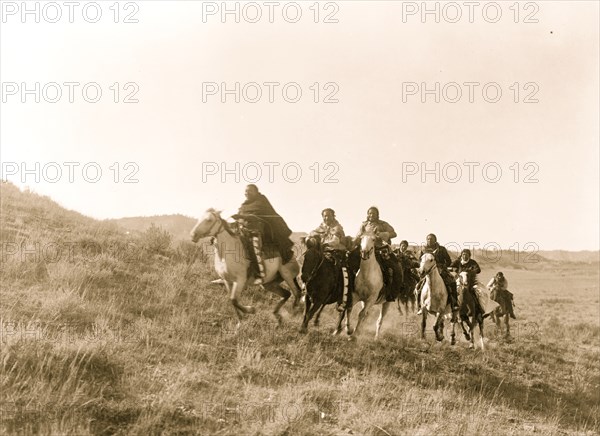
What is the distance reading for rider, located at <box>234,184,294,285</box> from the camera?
10312mm

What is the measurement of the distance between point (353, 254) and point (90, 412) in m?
7.26

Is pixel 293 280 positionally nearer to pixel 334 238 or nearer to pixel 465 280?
pixel 334 238

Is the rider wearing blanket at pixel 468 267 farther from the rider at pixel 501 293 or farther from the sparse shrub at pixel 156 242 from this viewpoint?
the sparse shrub at pixel 156 242

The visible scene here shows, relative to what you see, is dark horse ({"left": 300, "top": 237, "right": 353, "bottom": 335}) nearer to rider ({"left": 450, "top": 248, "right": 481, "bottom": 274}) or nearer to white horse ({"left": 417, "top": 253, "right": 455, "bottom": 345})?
white horse ({"left": 417, "top": 253, "right": 455, "bottom": 345})

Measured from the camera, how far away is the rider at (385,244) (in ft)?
42.2

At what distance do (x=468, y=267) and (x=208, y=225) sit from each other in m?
9.51

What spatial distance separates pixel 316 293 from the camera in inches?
441

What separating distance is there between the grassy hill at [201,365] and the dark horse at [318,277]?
2.54 feet

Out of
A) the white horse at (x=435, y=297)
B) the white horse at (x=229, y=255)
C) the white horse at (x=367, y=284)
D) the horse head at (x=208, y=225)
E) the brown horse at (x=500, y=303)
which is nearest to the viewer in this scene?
the horse head at (x=208, y=225)

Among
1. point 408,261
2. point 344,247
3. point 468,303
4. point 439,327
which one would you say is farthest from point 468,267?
point 344,247

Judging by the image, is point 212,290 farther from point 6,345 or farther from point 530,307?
point 530,307

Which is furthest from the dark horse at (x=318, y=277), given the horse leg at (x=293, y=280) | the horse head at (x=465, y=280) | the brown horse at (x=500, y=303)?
the brown horse at (x=500, y=303)

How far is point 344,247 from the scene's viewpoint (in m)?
11.9

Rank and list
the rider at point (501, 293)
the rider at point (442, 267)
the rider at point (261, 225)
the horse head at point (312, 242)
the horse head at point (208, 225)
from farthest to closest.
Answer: the rider at point (501, 293)
the rider at point (442, 267)
the horse head at point (312, 242)
the rider at point (261, 225)
the horse head at point (208, 225)
